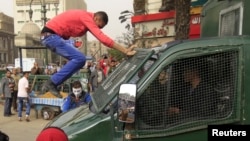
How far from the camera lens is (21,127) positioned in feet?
36.9

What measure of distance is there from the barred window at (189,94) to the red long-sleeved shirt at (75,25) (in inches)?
52.5

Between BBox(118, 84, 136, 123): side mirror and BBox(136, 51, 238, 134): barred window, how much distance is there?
147 millimetres

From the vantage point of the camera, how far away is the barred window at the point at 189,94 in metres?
3.20

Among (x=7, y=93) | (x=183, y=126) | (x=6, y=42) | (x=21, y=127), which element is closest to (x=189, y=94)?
(x=183, y=126)

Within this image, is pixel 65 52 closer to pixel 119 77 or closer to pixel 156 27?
pixel 119 77

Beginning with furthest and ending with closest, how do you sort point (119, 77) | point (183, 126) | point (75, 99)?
point (75, 99), point (119, 77), point (183, 126)

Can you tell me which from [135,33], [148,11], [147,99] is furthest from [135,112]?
[148,11]

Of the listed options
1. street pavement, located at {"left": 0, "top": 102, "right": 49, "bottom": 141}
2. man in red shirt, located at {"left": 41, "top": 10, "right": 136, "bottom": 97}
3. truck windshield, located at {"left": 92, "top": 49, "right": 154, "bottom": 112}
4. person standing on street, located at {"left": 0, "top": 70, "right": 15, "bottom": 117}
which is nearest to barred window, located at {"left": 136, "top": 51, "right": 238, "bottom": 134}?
truck windshield, located at {"left": 92, "top": 49, "right": 154, "bottom": 112}

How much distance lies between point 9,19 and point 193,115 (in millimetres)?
145125

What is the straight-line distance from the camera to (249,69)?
3.14m

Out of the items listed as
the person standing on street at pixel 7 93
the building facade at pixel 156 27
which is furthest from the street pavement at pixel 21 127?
the building facade at pixel 156 27

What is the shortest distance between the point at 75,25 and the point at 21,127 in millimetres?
7147

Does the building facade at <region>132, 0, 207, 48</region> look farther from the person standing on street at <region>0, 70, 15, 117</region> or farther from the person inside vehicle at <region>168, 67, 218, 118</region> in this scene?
the person inside vehicle at <region>168, 67, 218, 118</region>

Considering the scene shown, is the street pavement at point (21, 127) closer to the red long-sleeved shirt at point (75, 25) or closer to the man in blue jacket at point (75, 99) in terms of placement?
the man in blue jacket at point (75, 99)
